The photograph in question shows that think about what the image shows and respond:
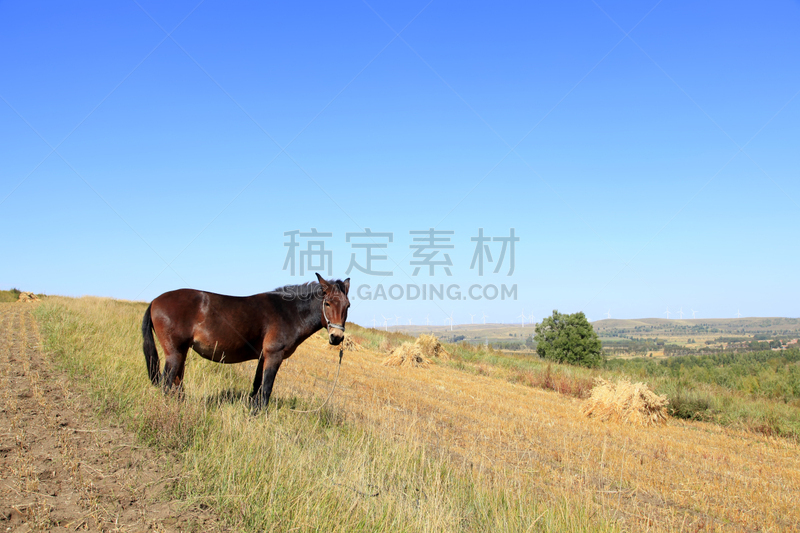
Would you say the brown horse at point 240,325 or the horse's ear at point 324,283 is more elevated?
the horse's ear at point 324,283

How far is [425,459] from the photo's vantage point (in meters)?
5.75

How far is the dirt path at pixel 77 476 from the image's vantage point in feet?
11.2

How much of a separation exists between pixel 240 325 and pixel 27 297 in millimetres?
42135

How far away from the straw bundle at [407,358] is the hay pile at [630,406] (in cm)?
848

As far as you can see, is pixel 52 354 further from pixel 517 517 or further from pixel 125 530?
pixel 517 517

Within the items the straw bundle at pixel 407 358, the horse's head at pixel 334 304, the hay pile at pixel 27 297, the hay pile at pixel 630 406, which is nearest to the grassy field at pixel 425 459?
the hay pile at pixel 630 406

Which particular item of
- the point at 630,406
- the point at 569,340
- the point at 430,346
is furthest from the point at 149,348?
the point at 569,340

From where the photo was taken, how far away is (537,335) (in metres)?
42.5

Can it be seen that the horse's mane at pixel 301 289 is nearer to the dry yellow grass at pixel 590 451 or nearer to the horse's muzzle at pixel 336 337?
the horse's muzzle at pixel 336 337

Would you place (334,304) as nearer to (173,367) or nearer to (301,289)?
(301,289)

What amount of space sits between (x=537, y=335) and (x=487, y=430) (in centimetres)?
3524

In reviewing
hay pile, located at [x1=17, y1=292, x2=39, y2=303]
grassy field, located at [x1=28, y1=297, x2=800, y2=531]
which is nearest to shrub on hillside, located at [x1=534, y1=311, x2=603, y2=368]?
grassy field, located at [x1=28, y1=297, x2=800, y2=531]

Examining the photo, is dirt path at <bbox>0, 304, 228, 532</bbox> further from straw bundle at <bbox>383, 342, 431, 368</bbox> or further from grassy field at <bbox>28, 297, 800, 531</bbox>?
straw bundle at <bbox>383, 342, 431, 368</bbox>

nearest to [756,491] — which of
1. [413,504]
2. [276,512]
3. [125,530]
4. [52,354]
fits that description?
[413,504]
